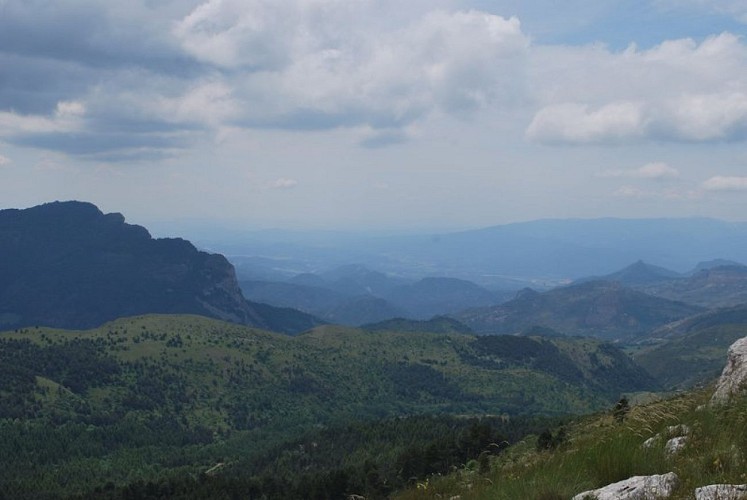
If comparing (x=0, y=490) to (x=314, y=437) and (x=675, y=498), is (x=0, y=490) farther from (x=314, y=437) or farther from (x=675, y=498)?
(x=675, y=498)

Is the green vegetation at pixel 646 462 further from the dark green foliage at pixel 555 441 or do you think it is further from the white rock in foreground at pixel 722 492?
the dark green foliage at pixel 555 441

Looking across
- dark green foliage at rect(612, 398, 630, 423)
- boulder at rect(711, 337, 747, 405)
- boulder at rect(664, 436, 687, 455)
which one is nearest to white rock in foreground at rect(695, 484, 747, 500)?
boulder at rect(664, 436, 687, 455)

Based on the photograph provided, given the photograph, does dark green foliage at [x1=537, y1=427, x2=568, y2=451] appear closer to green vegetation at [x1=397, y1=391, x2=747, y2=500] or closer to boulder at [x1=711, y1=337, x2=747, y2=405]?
boulder at [x1=711, y1=337, x2=747, y2=405]

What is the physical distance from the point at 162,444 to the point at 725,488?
677 feet

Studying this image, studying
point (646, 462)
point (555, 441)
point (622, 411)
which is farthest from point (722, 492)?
point (555, 441)

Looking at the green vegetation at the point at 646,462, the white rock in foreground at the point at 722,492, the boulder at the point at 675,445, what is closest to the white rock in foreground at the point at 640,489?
the green vegetation at the point at 646,462

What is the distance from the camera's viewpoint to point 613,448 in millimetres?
11062

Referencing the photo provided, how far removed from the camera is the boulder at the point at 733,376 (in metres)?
14.9

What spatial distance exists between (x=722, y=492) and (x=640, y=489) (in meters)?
1.14

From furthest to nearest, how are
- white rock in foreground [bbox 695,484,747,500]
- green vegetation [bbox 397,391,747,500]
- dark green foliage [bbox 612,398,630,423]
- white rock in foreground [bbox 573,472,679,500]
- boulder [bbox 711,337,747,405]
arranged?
dark green foliage [bbox 612,398,630,423], boulder [bbox 711,337,747,405], green vegetation [bbox 397,391,747,500], white rock in foreground [bbox 573,472,679,500], white rock in foreground [bbox 695,484,747,500]

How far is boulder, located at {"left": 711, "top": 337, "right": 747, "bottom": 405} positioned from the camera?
14897 mm

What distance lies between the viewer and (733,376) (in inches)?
650

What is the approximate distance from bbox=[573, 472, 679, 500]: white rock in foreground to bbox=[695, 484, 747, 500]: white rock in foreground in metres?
0.51

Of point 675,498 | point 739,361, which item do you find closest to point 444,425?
point 739,361
